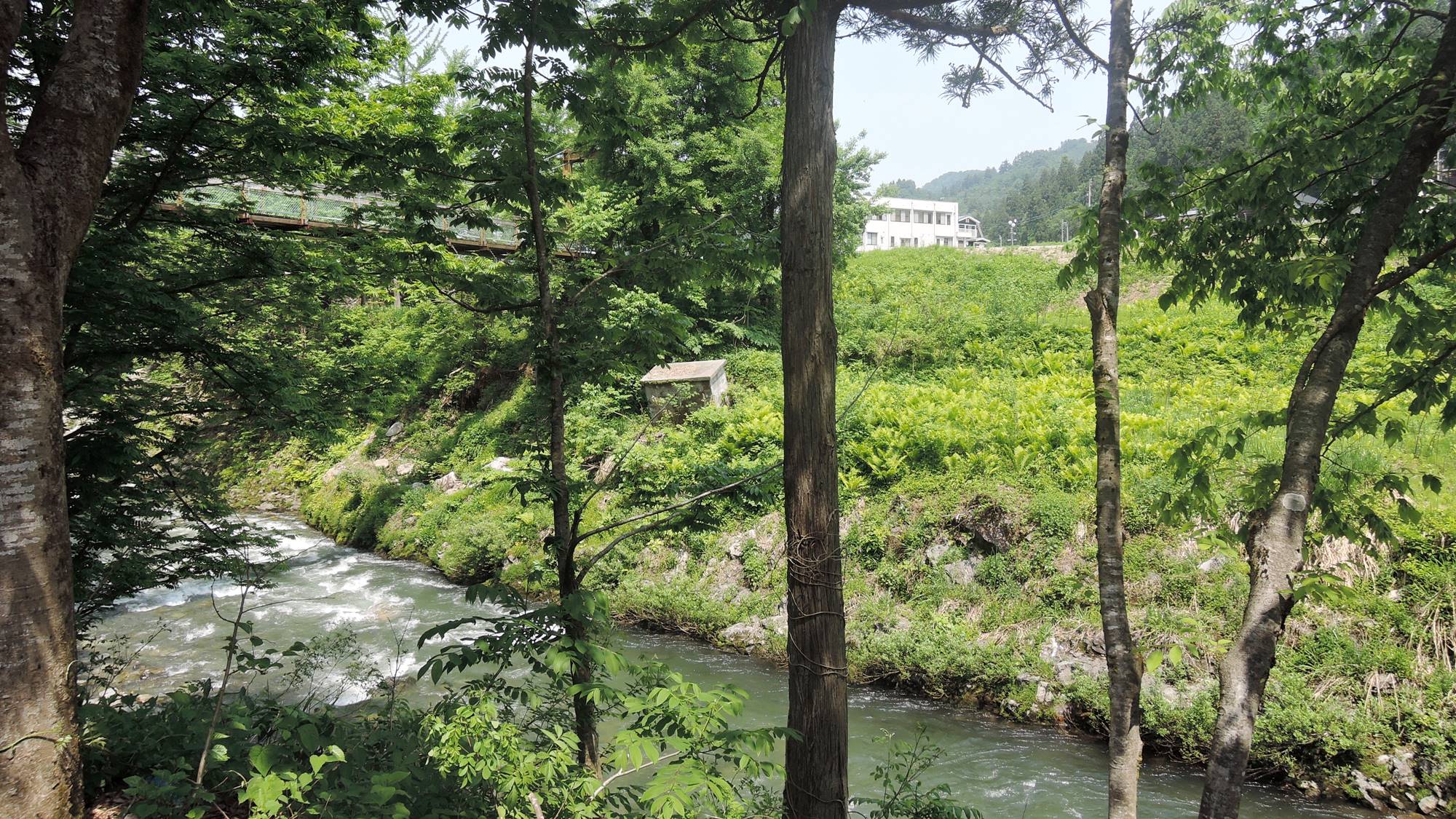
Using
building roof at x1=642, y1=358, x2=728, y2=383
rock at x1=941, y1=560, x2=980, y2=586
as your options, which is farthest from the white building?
rock at x1=941, y1=560, x2=980, y2=586

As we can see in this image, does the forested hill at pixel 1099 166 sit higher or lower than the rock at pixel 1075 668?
higher

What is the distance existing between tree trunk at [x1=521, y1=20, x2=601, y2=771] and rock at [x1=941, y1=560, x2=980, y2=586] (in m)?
6.10

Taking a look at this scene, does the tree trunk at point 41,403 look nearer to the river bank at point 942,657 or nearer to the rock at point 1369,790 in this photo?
the river bank at point 942,657

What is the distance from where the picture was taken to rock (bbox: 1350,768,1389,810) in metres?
6.00

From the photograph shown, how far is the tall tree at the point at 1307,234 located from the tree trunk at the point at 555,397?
3.00 metres

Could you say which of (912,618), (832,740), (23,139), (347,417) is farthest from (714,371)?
(23,139)

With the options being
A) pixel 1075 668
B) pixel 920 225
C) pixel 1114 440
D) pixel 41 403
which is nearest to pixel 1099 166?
pixel 920 225

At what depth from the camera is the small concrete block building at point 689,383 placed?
14.6 metres

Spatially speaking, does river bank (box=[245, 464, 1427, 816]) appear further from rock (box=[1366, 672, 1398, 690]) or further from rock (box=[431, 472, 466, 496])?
rock (box=[431, 472, 466, 496])

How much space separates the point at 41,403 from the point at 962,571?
29.1ft

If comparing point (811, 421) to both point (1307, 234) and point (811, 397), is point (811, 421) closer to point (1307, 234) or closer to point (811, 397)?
point (811, 397)

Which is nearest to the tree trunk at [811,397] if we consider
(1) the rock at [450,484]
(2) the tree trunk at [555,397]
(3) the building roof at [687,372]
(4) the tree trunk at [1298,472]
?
(2) the tree trunk at [555,397]

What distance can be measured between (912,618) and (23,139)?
28.8ft

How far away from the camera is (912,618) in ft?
29.8
